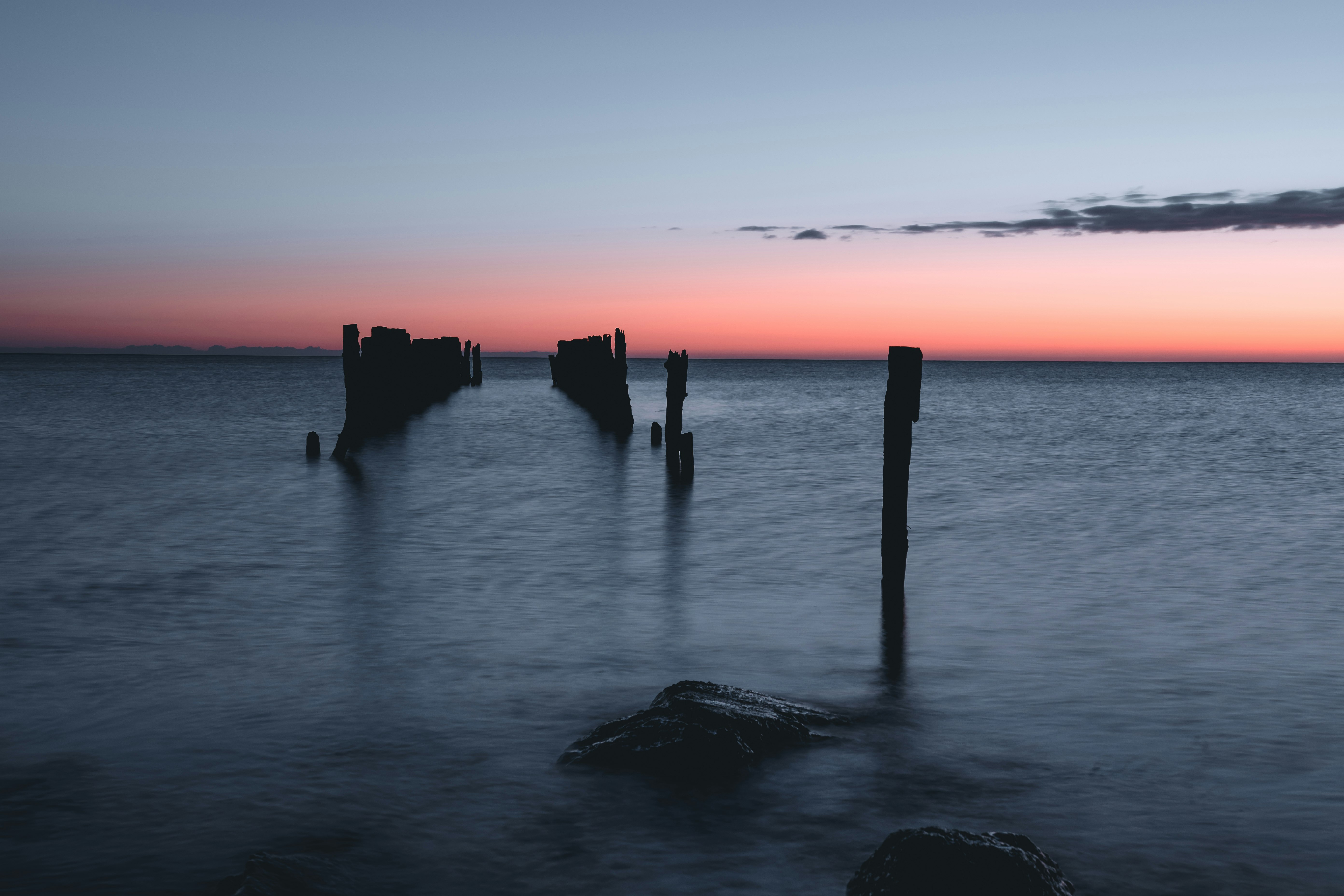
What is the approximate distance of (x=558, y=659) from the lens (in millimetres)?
8570

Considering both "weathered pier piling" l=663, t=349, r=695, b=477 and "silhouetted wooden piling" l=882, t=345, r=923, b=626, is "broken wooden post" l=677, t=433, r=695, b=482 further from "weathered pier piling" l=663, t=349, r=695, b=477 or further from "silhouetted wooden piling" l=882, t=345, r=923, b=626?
"silhouetted wooden piling" l=882, t=345, r=923, b=626

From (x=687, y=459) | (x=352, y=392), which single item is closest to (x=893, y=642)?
(x=687, y=459)

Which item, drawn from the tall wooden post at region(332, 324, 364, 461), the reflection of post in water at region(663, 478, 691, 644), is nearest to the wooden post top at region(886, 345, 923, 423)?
the reflection of post in water at region(663, 478, 691, 644)

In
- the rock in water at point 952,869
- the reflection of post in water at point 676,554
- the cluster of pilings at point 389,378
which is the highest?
the cluster of pilings at point 389,378

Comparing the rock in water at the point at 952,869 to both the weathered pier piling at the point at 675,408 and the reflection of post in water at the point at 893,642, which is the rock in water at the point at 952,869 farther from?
the weathered pier piling at the point at 675,408

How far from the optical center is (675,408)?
22594 mm

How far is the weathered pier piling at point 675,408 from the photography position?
2195cm

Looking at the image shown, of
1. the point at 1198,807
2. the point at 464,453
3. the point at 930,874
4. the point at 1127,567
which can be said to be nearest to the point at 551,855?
the point at 930,874

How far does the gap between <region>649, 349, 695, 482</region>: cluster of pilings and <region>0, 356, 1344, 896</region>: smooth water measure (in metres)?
0.92

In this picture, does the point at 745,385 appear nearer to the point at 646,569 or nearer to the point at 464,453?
the point at 464,453

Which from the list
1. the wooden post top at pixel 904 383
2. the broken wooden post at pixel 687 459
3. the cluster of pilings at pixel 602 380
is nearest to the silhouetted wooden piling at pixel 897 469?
the wooden post top at pixel 904 383

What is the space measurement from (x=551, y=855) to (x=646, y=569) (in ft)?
25.0

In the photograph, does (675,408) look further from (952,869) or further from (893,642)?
(952,869)

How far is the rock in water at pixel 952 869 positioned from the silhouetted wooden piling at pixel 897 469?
216 inches
